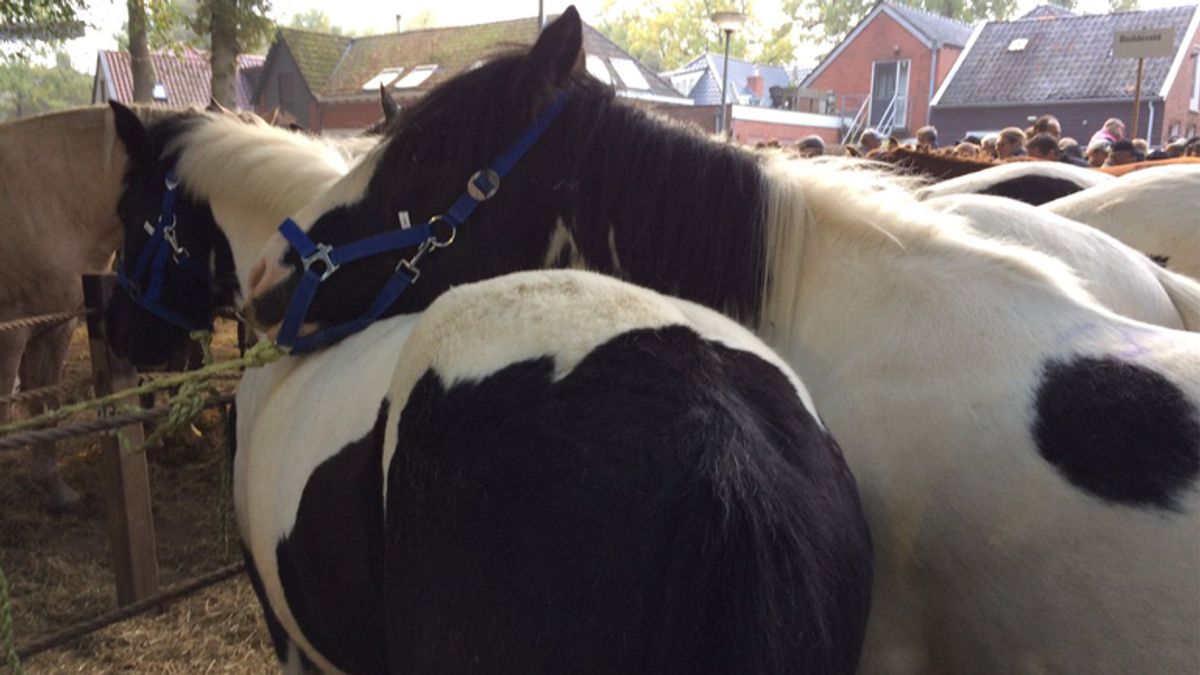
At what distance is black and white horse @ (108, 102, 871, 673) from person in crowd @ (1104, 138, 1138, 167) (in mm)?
10171

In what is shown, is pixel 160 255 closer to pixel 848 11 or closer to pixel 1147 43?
pixel 1147 43

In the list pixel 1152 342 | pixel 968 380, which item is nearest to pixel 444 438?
pixel 968 380

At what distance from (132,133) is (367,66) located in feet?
107

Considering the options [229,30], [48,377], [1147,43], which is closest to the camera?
[48,377]

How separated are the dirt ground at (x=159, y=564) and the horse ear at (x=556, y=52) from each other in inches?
68.7

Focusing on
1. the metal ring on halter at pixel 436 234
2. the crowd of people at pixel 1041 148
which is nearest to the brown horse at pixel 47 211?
the metal ring on halter at pixel 436 234

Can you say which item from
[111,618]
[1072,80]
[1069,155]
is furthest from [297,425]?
[1072,80]

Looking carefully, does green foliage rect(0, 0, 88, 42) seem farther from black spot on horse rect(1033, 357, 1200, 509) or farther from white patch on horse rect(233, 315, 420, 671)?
black spot on horse rect(1033, 357, 1200, 509)

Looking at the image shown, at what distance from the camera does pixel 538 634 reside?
104cm

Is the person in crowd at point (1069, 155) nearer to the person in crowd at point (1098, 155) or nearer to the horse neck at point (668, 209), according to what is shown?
the person in crowd at point (1098, 155)

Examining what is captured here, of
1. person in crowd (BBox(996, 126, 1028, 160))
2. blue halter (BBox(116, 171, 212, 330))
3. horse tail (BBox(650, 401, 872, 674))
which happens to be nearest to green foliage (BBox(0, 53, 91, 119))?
person in crowd (BBox(996, 126, 1028, 160))

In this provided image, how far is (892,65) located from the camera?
120 ft

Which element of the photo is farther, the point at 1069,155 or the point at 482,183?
the point at 1069,155

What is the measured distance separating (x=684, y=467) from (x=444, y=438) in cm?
35
